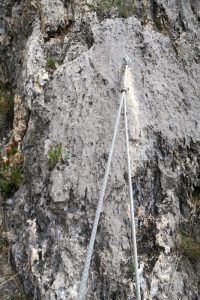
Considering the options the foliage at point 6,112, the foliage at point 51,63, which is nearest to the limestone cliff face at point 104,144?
the foliage at point 51,63

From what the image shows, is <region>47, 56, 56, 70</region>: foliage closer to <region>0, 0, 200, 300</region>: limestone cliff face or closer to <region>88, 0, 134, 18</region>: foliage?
<region>0, 0, 200, 300</region>: limestone cliff face

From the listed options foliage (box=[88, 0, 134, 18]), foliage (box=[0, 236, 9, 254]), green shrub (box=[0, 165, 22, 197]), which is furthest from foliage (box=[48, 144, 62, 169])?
foliage (box=[88, 0, 134, 18])

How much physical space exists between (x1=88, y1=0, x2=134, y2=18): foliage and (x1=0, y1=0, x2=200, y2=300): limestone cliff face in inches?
1.1

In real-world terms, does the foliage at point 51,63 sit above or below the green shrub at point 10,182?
above

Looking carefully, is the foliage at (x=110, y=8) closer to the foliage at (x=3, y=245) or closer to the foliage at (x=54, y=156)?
the foliage at (x=54, y=156)

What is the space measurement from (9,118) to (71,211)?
1659 millimetres

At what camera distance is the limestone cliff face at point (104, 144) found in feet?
10.5

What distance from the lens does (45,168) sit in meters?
3.67

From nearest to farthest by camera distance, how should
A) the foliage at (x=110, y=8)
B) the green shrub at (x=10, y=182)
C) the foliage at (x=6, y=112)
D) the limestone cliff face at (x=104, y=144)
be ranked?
the limestone cliff face at (x=104, y=144)
the green shrub at (x=10, y=182)
the foliage at (x=6, y=112)
the foliage at (x=110, y=8)

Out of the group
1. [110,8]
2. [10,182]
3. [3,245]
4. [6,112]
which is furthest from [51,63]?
[3,245]

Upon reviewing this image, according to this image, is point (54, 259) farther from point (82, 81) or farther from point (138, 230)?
point (82, 81)

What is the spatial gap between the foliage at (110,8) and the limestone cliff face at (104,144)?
3 centimetres

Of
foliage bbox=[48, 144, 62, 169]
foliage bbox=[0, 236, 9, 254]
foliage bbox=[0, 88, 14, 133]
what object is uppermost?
foliage bbox=[0, 88, 14, 133]

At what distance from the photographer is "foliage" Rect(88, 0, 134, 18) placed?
15.0 ft
